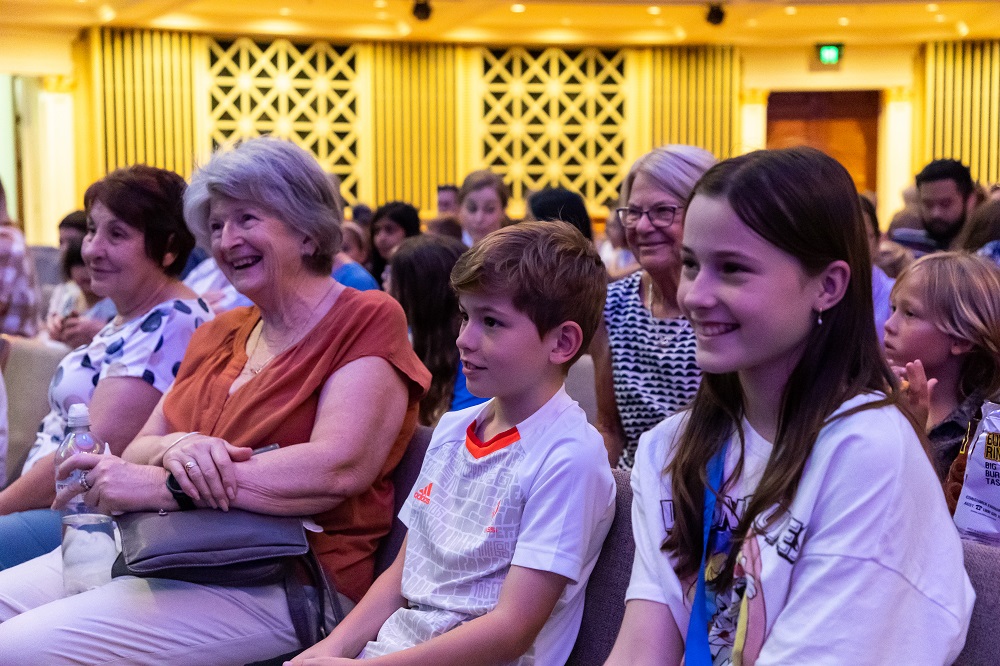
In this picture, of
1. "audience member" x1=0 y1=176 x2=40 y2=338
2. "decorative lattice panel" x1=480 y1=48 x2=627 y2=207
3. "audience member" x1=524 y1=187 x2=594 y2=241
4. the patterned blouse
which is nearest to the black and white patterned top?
the patterned blouse

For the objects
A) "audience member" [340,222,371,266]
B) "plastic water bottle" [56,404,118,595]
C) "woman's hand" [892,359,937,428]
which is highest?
"audience member" [340,222,371,266]

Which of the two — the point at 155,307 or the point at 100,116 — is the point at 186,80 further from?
the point at 155,307

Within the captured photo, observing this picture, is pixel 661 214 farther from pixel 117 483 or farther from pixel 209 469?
pixel 117 483

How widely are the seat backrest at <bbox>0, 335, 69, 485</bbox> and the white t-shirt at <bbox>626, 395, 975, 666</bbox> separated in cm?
270

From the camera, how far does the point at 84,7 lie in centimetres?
1194

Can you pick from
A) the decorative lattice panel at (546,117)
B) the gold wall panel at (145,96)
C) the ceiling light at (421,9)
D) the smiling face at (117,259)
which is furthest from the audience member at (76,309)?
the decorative lattice panel at (546,117)

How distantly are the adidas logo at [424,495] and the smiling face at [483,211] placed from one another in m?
4.59

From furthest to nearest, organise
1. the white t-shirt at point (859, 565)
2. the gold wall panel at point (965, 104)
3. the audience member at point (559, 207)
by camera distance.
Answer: the gold wall panel at point (965, 104), the audience member at point (559, 207), the white t-shirt at point (859, 565)

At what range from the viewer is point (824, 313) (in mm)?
1346

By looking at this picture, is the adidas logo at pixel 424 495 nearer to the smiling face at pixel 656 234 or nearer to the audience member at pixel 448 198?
the smiling face at pixel 656 234

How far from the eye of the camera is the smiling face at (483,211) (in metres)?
6.42

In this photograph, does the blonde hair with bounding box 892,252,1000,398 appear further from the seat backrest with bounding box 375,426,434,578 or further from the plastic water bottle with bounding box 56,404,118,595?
the plastic water bottle with bounding box 56,404,118,595

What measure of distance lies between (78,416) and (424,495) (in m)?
0.90

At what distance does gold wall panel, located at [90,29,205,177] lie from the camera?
12.9 meters
